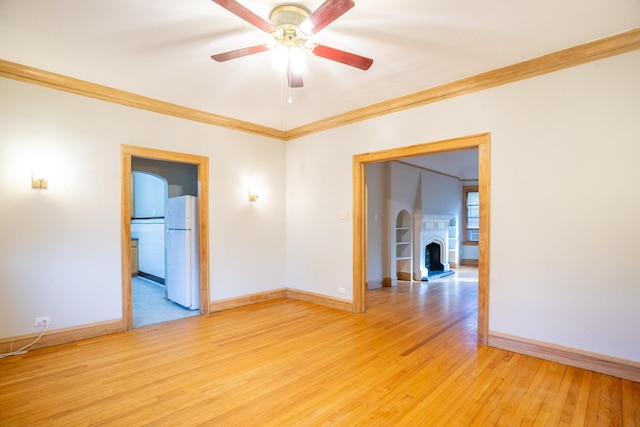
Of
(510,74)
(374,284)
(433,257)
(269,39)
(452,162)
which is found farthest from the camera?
(433,257)

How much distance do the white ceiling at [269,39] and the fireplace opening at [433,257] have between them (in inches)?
208

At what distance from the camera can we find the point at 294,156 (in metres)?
5.22

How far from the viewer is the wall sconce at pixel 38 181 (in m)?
3.08

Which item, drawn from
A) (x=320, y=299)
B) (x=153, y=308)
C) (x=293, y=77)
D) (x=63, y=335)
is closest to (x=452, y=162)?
(x=320, y=299)

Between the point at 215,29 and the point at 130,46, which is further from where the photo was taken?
the point at 130,46

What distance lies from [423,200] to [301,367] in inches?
216

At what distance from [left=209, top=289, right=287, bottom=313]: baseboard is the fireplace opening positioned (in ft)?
14.4

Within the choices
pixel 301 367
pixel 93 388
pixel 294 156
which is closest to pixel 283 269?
pixel 294 156

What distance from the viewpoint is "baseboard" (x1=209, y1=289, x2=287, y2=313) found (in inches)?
173

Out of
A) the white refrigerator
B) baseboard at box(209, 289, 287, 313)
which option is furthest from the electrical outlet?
baseboard at box(209, 289, 287, 313)

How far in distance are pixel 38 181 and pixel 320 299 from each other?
144 inches

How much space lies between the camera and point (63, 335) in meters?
3.23

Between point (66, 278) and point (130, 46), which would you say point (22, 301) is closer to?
point (66, 278)

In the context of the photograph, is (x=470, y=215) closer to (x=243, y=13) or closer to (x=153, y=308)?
(x=153, y=308)
